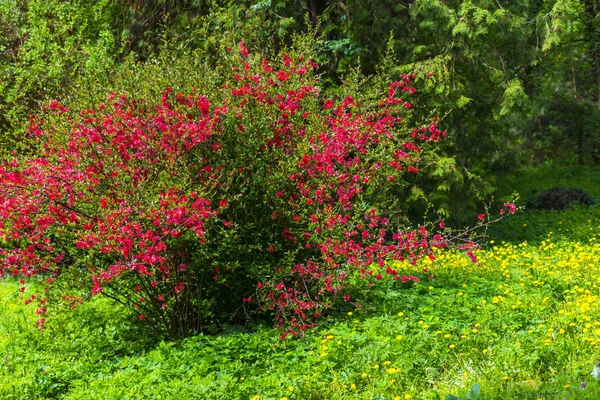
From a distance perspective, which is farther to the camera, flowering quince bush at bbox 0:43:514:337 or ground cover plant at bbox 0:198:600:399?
flowering quince bush at bbox 0:43:514:337

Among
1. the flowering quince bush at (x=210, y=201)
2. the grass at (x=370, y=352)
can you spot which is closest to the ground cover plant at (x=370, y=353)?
the grass at (x=370, y=352)

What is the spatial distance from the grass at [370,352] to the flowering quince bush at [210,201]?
1.44 ft

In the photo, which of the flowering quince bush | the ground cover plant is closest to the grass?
the ground cover plant

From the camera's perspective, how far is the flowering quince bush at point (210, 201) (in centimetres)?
578

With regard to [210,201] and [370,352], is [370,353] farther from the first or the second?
[210,201]

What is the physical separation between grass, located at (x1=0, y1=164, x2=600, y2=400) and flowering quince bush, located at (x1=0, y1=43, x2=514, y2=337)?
0.44m

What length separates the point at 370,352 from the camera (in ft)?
17.5

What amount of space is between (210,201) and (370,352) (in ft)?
6.15

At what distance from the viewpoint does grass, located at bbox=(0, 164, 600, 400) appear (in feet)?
15.9

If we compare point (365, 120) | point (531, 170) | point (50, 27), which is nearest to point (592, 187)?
point (531, 170)

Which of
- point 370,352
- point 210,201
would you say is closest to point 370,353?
point 370,352

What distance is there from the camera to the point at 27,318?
7613 mm

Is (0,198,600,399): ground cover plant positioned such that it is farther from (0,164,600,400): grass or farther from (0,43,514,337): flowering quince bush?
(0,43,514,337): flowering quince bush

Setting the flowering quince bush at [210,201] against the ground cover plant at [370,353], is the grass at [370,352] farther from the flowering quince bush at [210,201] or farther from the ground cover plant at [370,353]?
the flowering quince bush at [210,201]
